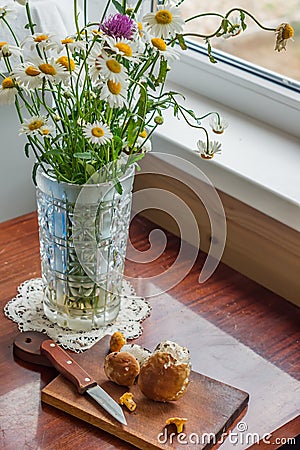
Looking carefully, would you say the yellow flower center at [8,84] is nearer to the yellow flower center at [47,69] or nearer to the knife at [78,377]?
the yellow flower center at [47,69]

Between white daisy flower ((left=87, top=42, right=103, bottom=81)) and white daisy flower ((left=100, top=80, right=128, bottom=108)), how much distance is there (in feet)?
0.06

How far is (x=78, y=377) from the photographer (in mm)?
1097

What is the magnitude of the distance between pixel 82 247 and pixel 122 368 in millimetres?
183

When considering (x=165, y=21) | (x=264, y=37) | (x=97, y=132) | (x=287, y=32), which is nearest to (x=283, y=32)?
(x=287, y=32)

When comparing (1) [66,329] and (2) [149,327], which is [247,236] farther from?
(1) [66,329]

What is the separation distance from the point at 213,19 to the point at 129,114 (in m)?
0.71

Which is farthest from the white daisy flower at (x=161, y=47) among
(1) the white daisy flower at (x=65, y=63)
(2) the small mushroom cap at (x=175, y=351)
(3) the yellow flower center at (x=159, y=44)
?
(2) the small mushroom cap at (x=175, y=351)

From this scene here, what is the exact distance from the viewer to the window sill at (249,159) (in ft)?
4.45

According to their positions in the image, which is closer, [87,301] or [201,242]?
[87,301]

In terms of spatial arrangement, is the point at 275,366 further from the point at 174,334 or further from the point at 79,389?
the point at 79,389

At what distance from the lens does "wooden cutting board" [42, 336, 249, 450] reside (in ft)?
3.37

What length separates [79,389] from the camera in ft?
3.56

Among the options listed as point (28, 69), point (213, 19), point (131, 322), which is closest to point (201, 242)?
point (131, 322)

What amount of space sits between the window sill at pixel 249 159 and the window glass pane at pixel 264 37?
0.38 ft
